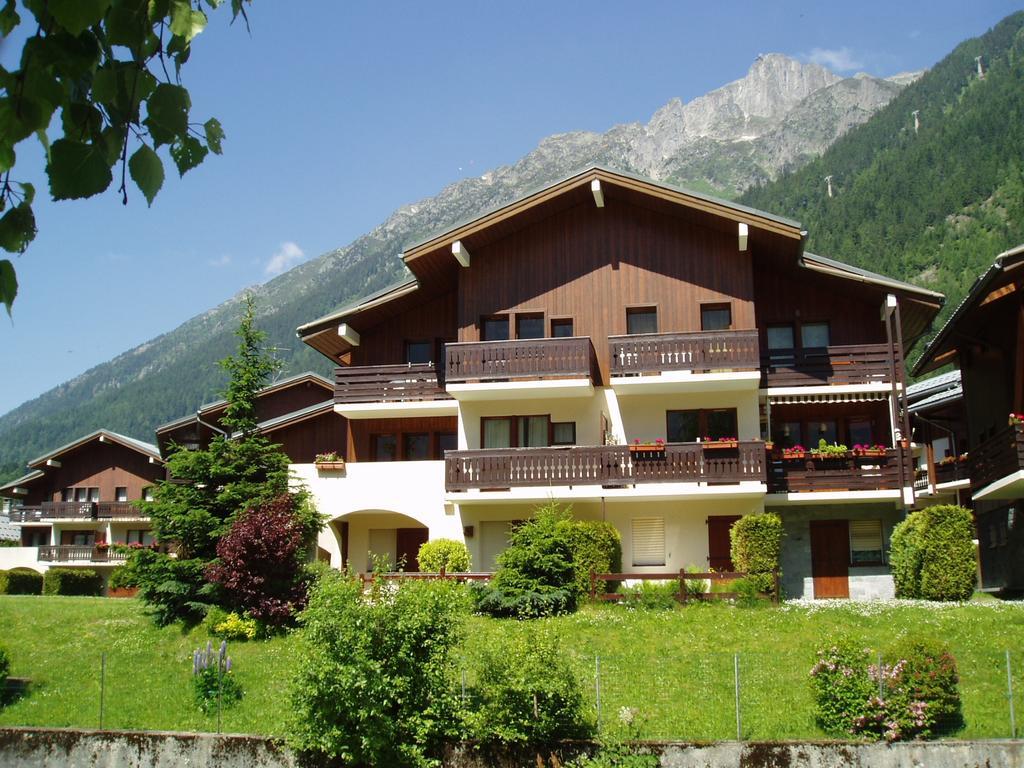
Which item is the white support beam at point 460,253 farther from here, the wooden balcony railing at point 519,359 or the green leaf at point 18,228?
the green leaf at point 18,228

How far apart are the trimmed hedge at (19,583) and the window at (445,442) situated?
20309mm

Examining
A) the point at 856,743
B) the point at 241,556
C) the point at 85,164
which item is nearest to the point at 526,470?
the point at 241,556

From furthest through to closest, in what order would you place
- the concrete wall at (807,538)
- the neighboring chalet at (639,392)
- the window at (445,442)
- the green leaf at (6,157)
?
the window at (445,442) → the concrete wall at (807,538) → the neighboring chalet at (639,392) → the green leaf at (6,157)

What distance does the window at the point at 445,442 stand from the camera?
3306 cm

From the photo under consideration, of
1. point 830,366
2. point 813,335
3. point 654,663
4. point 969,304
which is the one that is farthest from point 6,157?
point 813,335

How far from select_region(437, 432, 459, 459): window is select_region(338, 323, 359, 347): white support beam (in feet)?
13.3

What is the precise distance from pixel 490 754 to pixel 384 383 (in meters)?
17.4

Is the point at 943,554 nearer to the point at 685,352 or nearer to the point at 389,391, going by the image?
the point at 685,352

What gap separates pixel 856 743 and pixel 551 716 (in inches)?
179

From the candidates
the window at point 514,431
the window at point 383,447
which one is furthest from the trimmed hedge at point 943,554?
the window at point 383,447

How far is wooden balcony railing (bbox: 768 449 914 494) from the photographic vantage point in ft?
93.3

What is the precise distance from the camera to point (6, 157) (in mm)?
3158

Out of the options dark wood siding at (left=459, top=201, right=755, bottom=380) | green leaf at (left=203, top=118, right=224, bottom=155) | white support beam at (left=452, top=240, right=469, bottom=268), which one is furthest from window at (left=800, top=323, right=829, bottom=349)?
green leaf at (left=203, top=118, right=224, bottom=155)

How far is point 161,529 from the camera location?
27.5 metres
